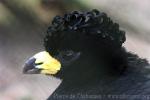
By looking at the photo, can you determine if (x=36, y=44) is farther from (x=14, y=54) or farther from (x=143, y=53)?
(x=143, y=53)

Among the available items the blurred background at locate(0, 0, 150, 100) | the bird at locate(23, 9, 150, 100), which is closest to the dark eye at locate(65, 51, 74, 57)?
the bird at locate(23, 9, 150, 100)

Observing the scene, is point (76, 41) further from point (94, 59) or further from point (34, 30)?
point (34, 30)

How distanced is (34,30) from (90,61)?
1.12 feet

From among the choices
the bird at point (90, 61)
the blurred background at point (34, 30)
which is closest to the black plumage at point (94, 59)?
the bird at point (90, 61)

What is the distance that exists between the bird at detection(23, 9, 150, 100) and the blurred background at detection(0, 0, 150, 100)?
8.3 inches

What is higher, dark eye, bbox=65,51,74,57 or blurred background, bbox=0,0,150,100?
blurred background, bbox=0,0,150,100

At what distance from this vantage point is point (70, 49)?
57.6 inches

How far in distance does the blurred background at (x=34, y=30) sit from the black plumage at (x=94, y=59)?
0.72 feet

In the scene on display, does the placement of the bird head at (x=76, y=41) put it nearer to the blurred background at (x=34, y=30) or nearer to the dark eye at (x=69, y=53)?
the dark eye at (x=69, y=53)

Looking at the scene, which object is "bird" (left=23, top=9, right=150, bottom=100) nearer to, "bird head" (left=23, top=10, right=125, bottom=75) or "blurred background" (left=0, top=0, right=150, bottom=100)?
"bird head" (left=23, top=10, right=125, bottom=75)

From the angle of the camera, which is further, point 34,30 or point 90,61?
point 34,30

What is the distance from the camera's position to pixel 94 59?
145cm

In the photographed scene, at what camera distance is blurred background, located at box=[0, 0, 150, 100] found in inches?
68.1

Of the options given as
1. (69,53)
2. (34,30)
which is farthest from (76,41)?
(34,30)
